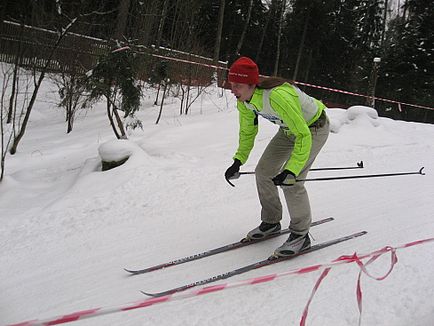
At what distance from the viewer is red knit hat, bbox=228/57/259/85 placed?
3158mm

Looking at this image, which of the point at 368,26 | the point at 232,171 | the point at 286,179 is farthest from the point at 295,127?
the point at 368,26

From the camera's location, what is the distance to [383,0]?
1121 inches

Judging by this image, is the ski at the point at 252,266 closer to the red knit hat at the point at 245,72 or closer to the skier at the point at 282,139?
the skier at the point at 282,139

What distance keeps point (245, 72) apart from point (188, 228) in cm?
208

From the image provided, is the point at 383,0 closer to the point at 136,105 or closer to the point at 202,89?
the point at 202,89

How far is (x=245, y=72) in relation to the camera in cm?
316

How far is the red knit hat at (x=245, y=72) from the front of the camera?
316 centimetres

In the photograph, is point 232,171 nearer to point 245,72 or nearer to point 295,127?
point 295,127

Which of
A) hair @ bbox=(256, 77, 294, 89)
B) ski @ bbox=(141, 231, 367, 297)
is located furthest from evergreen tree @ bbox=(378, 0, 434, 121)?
hair @ bbox=(256, 77, 294, 89)

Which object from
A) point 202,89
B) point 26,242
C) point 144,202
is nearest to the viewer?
point 26,242

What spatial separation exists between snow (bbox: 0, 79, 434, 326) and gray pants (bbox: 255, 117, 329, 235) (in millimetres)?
319

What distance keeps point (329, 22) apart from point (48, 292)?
28139 mm

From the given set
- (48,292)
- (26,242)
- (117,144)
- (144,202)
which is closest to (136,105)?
(117,144)

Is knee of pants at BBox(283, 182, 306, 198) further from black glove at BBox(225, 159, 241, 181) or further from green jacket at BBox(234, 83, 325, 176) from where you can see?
black glove at BBox(225, 159, 241, 181)
